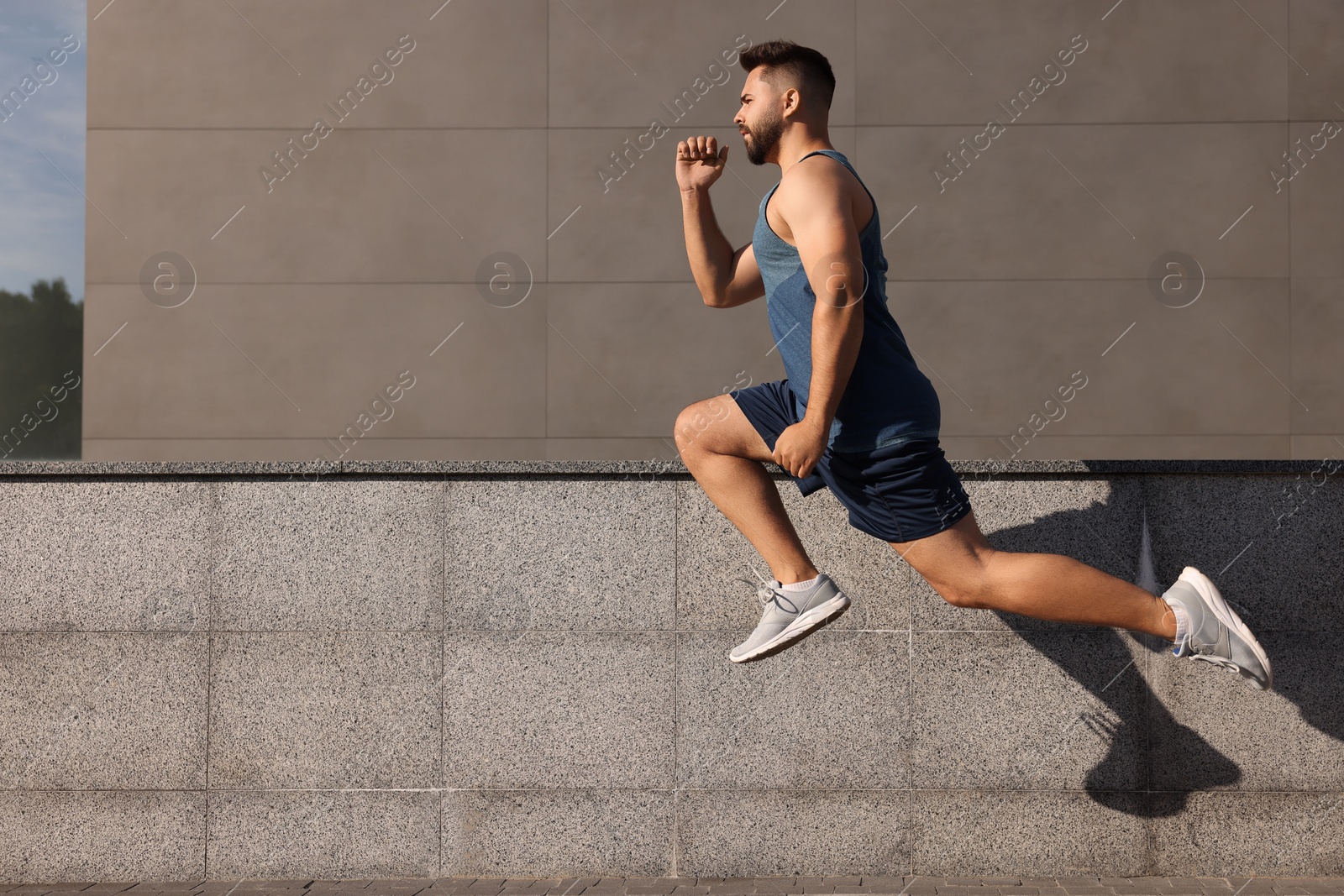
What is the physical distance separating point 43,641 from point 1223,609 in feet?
15.5

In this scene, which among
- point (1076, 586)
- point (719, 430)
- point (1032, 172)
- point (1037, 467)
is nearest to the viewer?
point (1076, 586)

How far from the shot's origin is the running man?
2.90 meters

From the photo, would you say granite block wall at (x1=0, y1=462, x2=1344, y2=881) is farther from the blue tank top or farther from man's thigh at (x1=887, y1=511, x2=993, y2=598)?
the blue tank top

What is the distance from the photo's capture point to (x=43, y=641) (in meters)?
4.25

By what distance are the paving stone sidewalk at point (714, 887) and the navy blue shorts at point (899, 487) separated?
178 cm

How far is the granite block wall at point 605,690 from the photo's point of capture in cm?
411

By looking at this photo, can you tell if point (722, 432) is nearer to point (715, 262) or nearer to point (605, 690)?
point (715, 262)

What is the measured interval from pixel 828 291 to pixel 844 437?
1.66 feet

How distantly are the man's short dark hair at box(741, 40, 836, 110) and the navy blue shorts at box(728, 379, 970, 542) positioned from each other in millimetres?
1201

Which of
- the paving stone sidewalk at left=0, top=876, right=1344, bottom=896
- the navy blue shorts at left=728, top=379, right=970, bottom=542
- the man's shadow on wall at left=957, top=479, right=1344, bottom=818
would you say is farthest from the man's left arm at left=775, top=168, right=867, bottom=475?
the paving stone sidewalk at left=0, top=876, right=1344, bottom=896

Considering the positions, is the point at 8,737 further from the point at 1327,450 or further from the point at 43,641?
the point at 1327,450

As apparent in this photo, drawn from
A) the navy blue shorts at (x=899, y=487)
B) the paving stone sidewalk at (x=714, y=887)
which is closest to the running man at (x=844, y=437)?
the navy blue shorts at (x=899, y=487)

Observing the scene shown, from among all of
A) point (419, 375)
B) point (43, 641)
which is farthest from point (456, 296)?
point (43, 641)

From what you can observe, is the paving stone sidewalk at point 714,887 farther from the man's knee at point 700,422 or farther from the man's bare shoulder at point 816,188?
the man's bare shoulder at point 816,188
